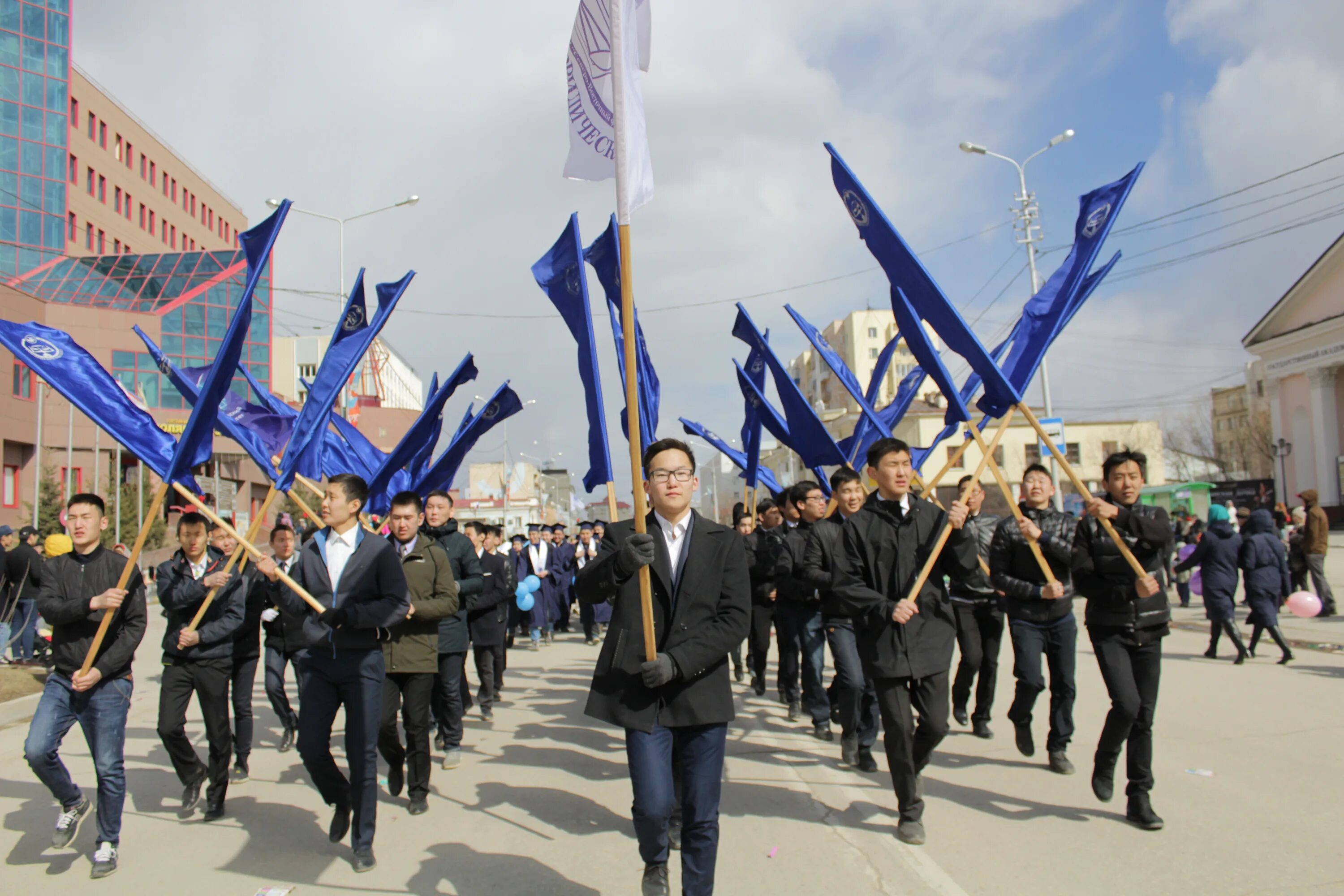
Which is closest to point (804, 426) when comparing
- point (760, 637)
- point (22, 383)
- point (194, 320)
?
point (760, 637)

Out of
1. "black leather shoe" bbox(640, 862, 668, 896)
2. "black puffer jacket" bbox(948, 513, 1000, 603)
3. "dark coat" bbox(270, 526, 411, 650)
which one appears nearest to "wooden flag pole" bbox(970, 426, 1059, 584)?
"black puffer jacket" bbox(948, 513, 1000, 603)

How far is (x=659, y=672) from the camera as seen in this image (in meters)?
3.70

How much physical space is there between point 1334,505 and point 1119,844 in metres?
44.2

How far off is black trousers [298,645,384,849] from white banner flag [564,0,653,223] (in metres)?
2.90

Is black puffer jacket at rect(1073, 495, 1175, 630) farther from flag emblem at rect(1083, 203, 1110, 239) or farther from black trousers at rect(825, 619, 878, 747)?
flag emblem at rect(1083, 203, 1110, 239)

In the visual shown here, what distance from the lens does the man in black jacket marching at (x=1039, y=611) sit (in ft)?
21.4

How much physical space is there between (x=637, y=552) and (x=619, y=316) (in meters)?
4.57

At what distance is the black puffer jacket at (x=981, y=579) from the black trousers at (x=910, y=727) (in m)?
0.88

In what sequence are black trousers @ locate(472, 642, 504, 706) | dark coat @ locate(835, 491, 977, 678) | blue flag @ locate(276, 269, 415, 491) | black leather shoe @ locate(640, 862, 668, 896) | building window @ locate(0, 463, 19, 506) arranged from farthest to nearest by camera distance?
building window @ locate(0, 463, 19, 506) → black trousers @ locate(472, 642, 504, 706) → blue flag @ locate(276, 269, 415, 491) → dark coat @ locate(835, 491, 977, 678) → black leather shoe @ locate(640, 862, 668, 896)

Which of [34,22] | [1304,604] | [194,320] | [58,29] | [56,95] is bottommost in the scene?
[1304,604]

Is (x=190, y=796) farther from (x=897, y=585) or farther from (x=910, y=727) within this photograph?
(x=897, y=585)

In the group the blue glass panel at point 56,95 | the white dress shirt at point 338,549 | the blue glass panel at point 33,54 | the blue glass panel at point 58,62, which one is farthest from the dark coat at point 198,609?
the blue glass panel at point 58,62

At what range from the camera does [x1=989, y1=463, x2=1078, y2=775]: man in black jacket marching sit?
21.4 ft

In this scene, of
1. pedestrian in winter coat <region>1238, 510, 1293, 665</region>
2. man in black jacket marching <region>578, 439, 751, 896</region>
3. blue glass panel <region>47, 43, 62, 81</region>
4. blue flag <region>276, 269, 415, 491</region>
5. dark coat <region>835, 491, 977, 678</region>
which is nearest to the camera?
man in black jacket marching <region>578, 439, 751, 896</region>
